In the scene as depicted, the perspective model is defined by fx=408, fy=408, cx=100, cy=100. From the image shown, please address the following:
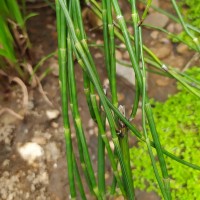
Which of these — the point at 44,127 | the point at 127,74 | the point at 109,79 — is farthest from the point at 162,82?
the point at 109,79

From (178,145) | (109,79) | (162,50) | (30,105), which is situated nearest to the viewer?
(109,79)

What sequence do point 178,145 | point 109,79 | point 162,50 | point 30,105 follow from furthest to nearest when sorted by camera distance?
point 162,50 → point 30,105 → point 178,145 → point 109,79

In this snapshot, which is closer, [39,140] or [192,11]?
[39,140]

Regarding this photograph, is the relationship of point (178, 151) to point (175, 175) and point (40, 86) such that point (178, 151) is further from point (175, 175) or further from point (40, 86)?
point (40, 86)

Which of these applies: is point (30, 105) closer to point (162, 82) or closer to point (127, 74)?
point (127, 74)

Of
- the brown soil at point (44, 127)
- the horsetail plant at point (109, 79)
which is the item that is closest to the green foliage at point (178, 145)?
the brown soil at point (44, 127)

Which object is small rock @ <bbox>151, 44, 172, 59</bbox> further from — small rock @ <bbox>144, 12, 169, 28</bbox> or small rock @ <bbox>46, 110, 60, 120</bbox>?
small rock @ <bbox>46, 110, 60, 120</bbox>

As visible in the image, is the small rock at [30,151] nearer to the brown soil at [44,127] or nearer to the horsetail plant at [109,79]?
the brown soil at [44,127]

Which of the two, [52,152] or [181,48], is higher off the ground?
[181,48]
